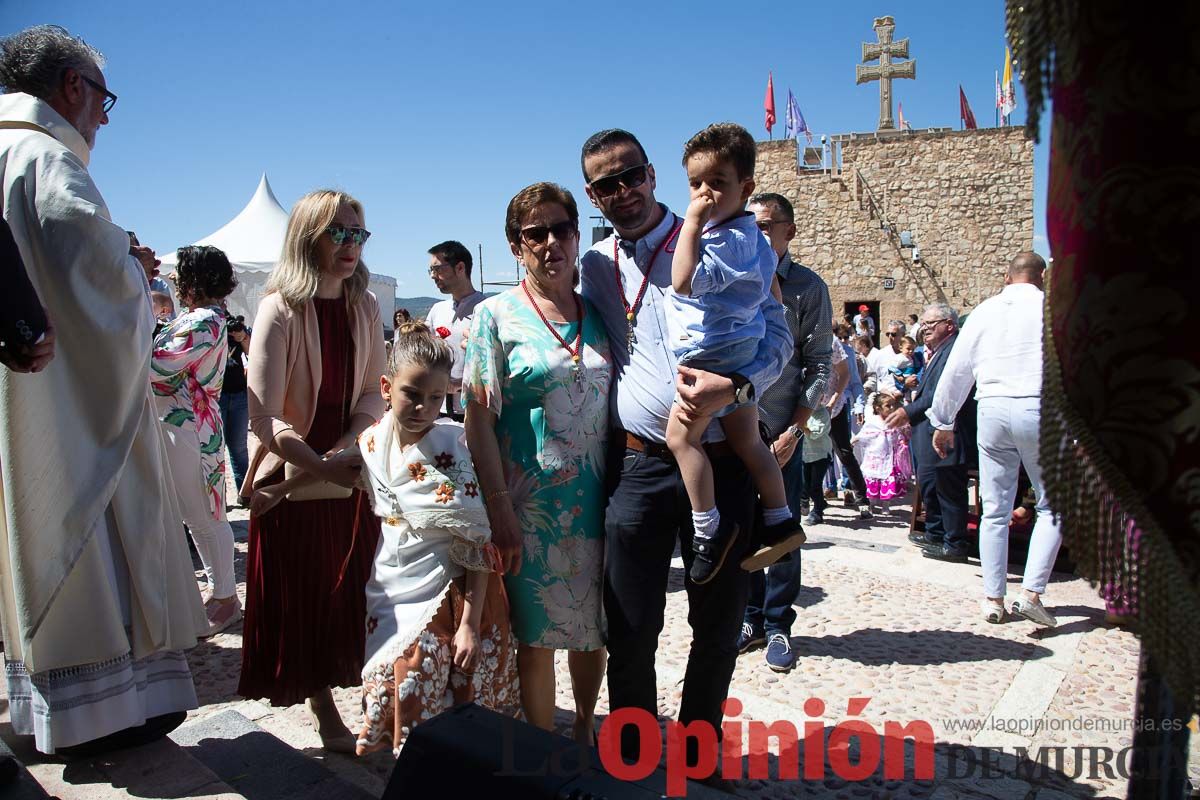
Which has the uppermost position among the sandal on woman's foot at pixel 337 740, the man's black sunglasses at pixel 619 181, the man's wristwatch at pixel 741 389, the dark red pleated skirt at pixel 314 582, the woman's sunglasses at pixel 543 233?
the man's black sunglasses at pixel 619 181

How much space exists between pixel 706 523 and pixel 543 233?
1.04 meters

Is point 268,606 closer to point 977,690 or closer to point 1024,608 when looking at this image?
point 977,690

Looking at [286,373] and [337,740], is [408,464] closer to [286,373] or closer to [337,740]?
[286,373]

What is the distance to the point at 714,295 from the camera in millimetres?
2246

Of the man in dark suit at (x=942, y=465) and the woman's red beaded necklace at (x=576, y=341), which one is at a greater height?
the woman's red beaded necklace at (x=576, y=341)

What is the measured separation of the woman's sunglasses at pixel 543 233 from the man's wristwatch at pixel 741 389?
700 millimetres

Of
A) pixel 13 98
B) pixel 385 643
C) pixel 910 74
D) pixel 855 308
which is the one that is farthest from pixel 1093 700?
pixel 910 74

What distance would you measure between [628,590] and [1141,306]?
66.6 inches

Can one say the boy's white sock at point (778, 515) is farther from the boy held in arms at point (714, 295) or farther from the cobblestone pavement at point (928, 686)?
the cobblestone pavement at point (928, 686)

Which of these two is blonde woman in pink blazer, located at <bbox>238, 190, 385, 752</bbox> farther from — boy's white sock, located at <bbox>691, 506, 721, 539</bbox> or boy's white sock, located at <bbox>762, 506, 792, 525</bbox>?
boy's white sock, located at <bbox>762, 506, 792, 525</bbox>

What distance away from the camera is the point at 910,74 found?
92.8 feet

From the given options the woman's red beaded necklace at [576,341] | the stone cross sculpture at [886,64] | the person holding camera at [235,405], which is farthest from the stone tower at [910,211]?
the woman's red beaded necklace at [576,341]

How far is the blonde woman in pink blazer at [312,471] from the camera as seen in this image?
253 centimetres

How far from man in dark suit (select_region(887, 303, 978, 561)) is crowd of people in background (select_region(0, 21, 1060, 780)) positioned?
3.28m
